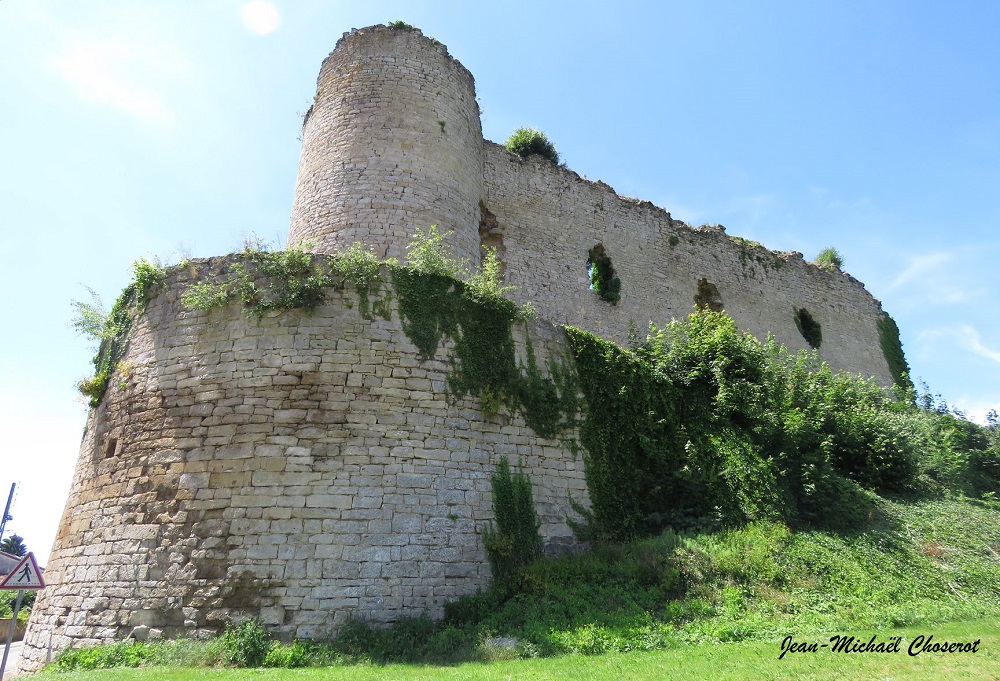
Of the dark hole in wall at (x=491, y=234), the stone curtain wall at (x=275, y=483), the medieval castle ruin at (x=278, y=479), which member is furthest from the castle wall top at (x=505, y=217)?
the stone curtain wall at (x=275, y=483)

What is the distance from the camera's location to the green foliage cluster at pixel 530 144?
18625mm

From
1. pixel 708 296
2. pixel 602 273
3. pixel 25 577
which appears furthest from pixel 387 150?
pixel 708 296

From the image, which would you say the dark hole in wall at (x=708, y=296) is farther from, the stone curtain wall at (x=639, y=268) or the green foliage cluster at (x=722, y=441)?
the green foliage cluster at (x=722, y=441)

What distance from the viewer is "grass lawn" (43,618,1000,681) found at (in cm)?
539

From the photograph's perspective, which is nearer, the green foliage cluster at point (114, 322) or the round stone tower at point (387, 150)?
the green foliage cluster at point (114, 322)

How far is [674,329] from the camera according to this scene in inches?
476

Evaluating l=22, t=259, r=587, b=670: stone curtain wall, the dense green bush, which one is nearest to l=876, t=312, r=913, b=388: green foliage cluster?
l=22, t=259, r=587, b=670: stone curtain wall

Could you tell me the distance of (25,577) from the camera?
7.27m

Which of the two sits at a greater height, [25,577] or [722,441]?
[722,441]

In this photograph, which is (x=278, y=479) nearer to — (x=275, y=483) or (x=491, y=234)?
(x=275, y=483)

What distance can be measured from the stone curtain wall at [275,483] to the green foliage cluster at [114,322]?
1.08 ft

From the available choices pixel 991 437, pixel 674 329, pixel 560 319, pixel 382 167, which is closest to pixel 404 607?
pixel 674 329

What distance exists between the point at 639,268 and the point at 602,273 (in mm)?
1368

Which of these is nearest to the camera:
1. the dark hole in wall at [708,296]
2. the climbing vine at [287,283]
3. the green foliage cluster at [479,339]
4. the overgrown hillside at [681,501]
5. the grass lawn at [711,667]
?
the grass lawn at [711,667]
